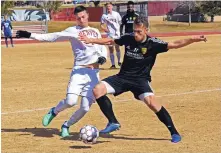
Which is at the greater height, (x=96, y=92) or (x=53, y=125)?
(x=96, y=92)

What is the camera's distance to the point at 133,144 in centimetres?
893

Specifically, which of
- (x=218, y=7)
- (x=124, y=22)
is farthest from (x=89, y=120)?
(x=218, y=7)

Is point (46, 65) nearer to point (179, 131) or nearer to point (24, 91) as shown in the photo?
point (24, 91)

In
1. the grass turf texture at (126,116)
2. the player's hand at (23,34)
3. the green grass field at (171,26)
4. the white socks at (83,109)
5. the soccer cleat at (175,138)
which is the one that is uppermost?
the player's hand at (23,34)

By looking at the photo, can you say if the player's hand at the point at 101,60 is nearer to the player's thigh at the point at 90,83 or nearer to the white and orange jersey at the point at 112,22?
the player's thigh at the point at 90,83

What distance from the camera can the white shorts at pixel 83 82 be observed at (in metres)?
9.50

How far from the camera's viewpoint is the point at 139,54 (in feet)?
30.0

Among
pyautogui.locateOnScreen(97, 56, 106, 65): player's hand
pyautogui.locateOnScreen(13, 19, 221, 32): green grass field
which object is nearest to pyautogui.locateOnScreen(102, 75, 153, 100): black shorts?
pyautogui.locateOnScreen(97, 56, 106, 65): player's hand

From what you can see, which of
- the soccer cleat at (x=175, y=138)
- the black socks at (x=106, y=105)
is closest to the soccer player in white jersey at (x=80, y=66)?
the black socks at (x=106, y=105)

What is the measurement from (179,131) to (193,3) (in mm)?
63357

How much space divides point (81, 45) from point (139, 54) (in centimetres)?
113

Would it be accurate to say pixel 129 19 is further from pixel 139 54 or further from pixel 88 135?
pixel 88 135

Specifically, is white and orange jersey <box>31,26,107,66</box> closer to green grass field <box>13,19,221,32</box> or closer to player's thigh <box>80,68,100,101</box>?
player's thigh <box>80,68,100,101</box>

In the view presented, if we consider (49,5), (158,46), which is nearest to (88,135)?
(158,46)
